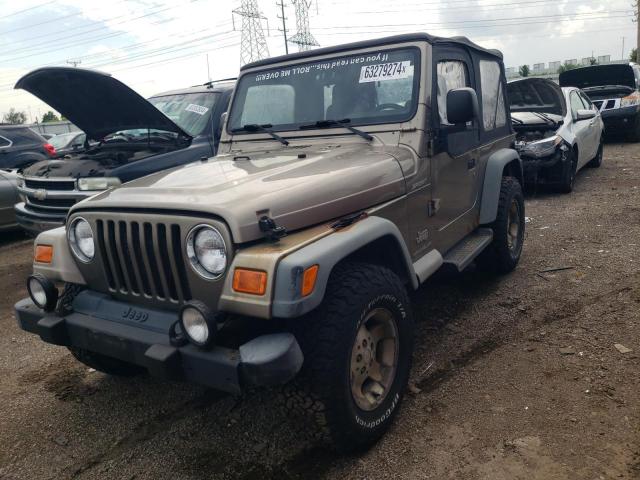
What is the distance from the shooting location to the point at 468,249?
4.10 meters

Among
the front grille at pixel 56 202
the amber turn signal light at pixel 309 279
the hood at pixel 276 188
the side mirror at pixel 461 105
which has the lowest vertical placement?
the front grille at pixel 56 202

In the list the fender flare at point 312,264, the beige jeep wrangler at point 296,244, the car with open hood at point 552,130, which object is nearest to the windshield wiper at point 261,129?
the beige jeep wrangler at point 296,244

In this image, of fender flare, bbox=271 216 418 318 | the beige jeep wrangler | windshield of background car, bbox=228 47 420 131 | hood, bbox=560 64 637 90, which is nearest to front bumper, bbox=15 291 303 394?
the beige jeep wrangler

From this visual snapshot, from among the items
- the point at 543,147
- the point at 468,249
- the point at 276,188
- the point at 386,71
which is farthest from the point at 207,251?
the point at 543,147

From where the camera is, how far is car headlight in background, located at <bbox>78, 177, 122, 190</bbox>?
512 centimetres

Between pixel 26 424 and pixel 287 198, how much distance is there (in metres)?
2.13

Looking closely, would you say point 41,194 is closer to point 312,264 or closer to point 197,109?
point 197,109

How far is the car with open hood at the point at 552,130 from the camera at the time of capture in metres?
8.16

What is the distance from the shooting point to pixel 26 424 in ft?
10.4

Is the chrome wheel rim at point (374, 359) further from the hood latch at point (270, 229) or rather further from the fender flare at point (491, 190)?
the fender flare at point (491, 190)

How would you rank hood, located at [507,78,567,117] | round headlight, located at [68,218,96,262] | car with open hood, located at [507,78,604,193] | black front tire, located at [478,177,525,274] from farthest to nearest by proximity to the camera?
hood, located at [507,78,567,117] < car with open hood, located at [507,78,604,193] < black front tire, located at [478,177,525,274] < round headlight, located at [68,218,96,262]

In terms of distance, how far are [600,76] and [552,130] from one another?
5642mm

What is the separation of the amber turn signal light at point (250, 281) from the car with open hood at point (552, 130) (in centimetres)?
690

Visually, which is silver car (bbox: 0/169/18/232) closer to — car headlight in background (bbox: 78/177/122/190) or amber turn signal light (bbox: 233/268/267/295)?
car headlight in background (bbox: 78/177/122/190)
